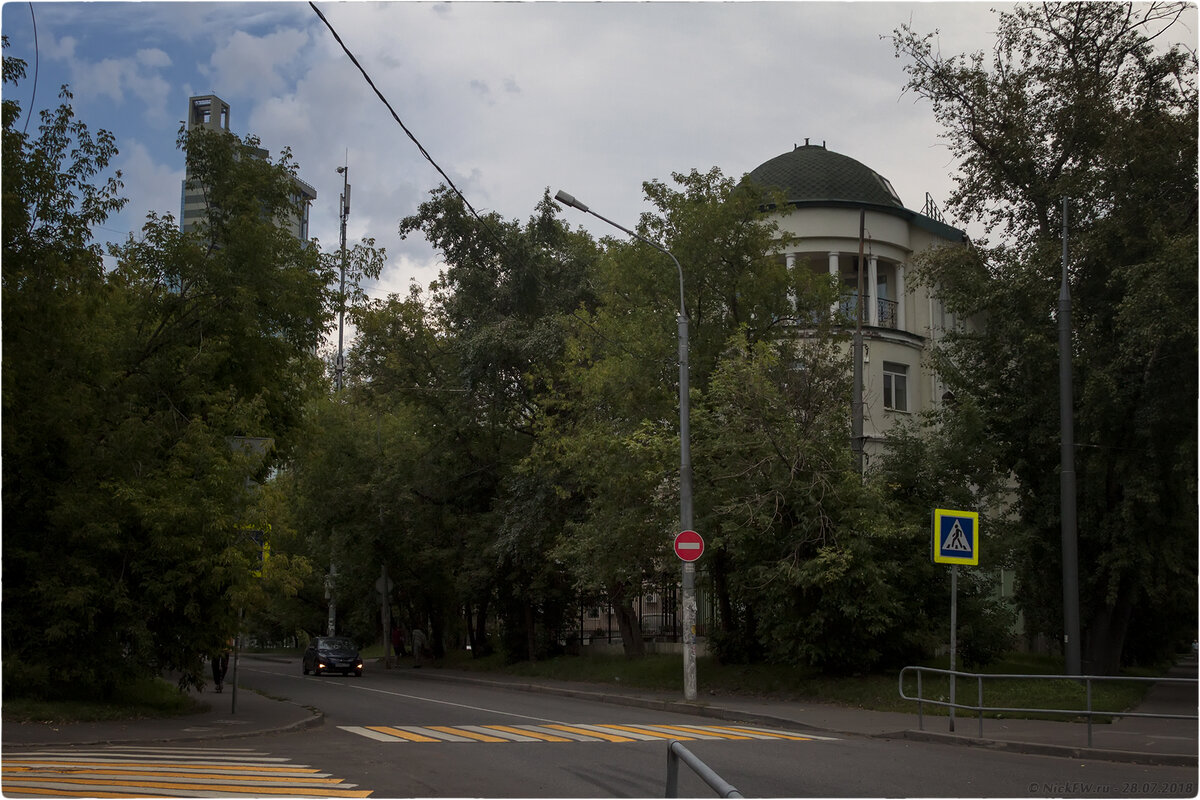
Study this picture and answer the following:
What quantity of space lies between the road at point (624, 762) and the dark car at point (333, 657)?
61.7ft

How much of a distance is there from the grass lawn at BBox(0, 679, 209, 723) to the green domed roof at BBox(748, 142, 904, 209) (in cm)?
2414

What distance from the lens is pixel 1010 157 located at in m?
25.2

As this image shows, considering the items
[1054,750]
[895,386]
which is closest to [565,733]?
[1054,750]

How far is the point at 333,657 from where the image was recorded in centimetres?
3912

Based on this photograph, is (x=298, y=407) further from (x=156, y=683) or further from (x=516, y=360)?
(x=516, y=360)

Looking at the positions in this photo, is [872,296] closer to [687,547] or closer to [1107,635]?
[1107,635]

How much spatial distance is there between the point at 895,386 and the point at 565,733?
941 inches

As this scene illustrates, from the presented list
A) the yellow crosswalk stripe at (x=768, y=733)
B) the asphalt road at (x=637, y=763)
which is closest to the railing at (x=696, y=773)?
the asphalt road at (x=637, y=763)

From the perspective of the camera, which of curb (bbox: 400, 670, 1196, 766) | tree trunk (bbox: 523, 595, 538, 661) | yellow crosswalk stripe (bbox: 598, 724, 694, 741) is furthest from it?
tree trunk (bbox: 523, 595, 538, 661)

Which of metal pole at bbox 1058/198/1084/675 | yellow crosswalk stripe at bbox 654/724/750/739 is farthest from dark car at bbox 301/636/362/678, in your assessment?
metal pole at bbox 1058/198/1084/675

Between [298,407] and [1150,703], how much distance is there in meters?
18.2

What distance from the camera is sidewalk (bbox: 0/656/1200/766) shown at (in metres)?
14.4

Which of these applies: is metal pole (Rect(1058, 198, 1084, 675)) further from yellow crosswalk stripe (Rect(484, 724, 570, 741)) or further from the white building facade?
the white building facade

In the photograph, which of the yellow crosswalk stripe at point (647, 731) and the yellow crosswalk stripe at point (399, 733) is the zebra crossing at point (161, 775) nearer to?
the yellow crosswalk stripe at point (399, 733)
